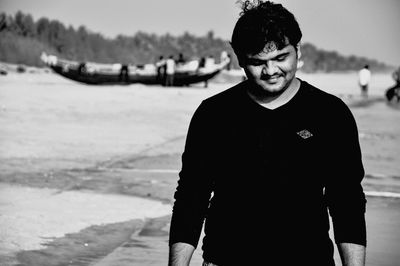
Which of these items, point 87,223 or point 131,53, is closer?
point 87,223

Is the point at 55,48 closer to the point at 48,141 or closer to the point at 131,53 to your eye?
the point at 131,53

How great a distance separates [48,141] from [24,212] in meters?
7.34

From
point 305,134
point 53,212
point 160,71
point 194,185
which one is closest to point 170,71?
point 160,71

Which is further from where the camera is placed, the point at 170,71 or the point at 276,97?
the point at 170,71

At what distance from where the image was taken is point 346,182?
3141 mm

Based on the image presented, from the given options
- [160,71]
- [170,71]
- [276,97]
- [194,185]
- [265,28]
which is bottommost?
[160,71]

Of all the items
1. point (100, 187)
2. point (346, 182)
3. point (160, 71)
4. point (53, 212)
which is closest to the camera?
point (346, 182)

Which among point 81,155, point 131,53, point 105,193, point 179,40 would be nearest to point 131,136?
point 81,155

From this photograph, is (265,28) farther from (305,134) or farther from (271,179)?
(271,179)

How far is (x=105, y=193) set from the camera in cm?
973

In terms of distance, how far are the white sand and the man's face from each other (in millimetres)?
3998

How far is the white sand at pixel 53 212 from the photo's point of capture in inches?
284

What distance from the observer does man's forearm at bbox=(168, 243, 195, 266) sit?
3170 millimetres

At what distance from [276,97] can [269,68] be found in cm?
12
